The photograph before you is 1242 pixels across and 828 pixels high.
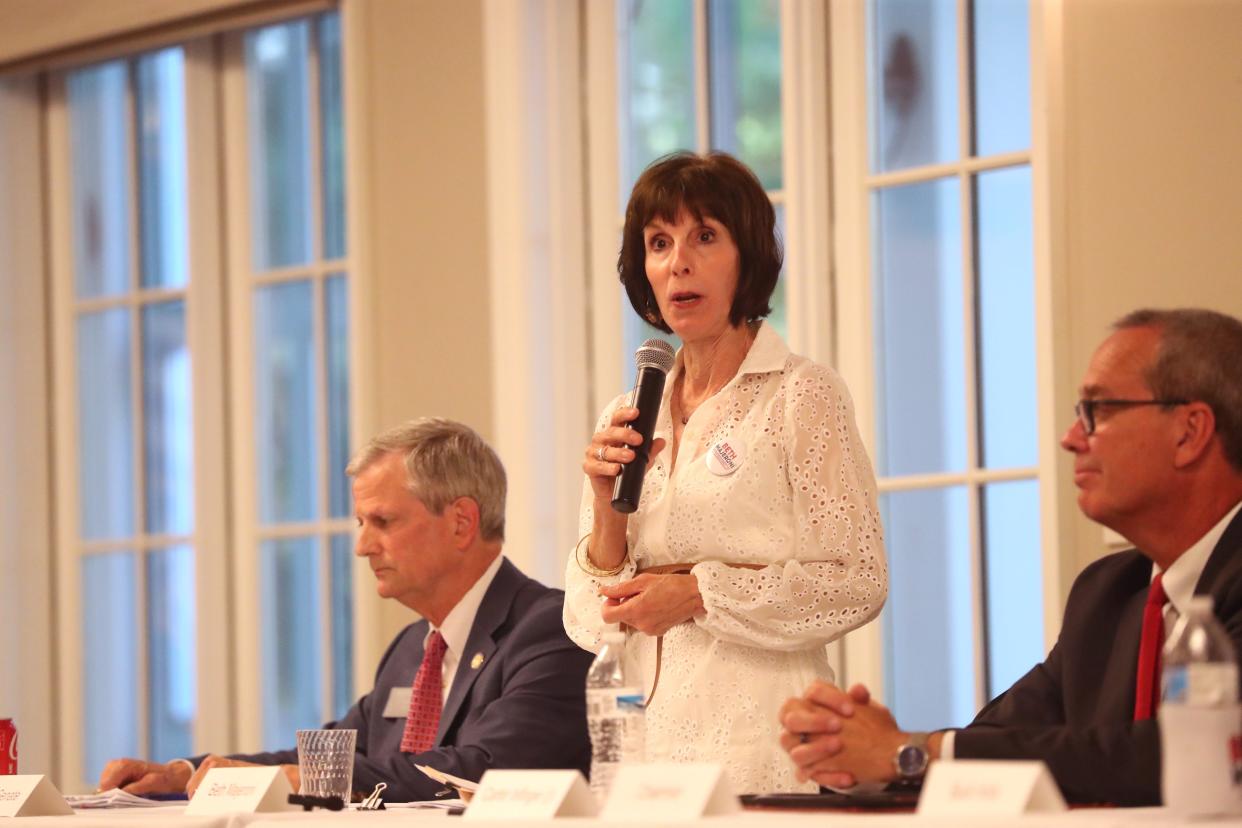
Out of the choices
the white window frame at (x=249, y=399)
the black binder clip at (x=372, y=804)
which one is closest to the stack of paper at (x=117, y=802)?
the black binder clip at (x=372, y=804)

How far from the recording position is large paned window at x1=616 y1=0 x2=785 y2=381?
14.8 feet

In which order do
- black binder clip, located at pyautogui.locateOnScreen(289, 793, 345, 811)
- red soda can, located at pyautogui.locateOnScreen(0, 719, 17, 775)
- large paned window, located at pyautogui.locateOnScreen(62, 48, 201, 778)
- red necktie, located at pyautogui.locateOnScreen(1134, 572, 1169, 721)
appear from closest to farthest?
red necktie, located at pyautogui.locateOnScreen(1134, 572, 1169, 721)
black binder clip, located at pyautogui.locateOnScreen(289, 793, 345, 811)
red soda can, located at pyautogui.locateOnScreen(0, 719, 17, 775)
large paned window, located at pyautogui.locateOnScreen(62, 48, 201, 778)

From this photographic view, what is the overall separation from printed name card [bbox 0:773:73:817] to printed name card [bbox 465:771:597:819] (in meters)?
0.81

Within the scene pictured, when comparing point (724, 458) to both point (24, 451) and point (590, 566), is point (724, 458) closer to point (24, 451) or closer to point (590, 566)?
point (590, 566)

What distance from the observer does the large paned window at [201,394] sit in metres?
5.43

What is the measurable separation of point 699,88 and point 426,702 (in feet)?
6.58

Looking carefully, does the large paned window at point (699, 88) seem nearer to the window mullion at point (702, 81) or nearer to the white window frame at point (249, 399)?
the window mullion at point (702, 81)

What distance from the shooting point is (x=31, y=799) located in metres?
2.45

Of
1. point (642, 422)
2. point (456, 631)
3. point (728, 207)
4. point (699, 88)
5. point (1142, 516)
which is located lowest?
point (456, 631)

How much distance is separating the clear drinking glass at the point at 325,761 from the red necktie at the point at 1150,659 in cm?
107

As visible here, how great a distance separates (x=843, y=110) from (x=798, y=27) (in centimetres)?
25

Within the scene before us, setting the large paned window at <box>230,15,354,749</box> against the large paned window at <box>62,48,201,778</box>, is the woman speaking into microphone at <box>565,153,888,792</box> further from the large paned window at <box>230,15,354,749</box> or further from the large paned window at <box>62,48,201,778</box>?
the large paned window at <box>62,48,201,778</box>

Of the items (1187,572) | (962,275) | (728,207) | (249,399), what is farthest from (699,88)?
(1187,572)

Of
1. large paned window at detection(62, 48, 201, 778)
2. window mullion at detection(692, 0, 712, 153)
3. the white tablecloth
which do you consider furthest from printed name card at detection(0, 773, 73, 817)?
large paned window at detection(62, 48, 201, 778)
